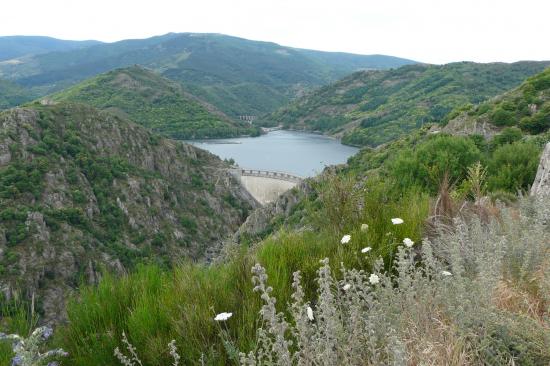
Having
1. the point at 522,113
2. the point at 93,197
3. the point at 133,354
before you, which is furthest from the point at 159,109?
the point at 133,354

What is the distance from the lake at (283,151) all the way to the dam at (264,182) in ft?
55.9

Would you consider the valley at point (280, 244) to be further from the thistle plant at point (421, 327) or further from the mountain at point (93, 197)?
the mountain at point (93, 197)

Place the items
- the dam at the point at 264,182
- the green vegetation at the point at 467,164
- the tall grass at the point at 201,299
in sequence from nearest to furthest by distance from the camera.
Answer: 1. the tall grass at the point at 201,299
2. the green vegetation at the point at 467,164
3. the dam at the point at 264,182

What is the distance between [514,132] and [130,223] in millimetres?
65691

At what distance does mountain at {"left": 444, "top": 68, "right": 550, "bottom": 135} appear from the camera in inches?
1366

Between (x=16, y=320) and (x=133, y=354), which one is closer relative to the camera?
(x=133, y=354)

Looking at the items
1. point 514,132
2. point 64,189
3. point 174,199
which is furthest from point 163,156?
point 514,132

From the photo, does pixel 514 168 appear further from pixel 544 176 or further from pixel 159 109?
pixel 159 109

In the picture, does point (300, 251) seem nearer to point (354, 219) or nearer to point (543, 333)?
point (354, 219)

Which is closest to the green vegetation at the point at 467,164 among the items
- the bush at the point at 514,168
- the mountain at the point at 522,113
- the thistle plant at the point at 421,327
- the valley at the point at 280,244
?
the bush at the point at 514,168

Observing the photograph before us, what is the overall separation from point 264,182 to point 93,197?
113ft

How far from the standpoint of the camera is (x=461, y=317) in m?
2.25

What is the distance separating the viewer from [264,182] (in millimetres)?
87812

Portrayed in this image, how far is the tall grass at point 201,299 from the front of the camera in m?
2.72
